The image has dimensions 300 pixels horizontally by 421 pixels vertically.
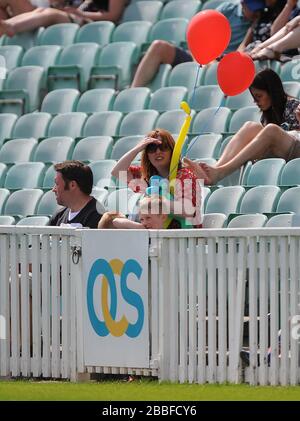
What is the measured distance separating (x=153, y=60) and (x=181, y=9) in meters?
1.53

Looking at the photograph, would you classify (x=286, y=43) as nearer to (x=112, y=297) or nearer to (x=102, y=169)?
(x=102, y=169)

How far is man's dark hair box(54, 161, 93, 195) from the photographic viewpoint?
1040 cm

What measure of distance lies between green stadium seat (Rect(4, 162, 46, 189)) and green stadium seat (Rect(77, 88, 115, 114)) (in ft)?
4.07

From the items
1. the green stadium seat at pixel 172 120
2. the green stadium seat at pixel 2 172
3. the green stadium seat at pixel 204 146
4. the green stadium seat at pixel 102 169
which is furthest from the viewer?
the green stadium seat at pixel 2 172

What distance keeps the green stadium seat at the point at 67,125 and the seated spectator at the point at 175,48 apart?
74cm

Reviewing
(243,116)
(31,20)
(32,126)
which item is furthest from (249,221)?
(31,20)

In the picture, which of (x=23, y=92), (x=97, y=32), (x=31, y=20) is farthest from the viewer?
(x=31, y=20)

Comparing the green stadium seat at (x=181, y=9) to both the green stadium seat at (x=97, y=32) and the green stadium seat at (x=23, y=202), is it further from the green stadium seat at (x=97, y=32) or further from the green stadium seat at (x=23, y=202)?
the green stadium seat at (x=23, y=202)

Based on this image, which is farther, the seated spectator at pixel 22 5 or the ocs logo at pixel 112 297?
the seated spectator at pixel 22 5

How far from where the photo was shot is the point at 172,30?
14859 millimetres

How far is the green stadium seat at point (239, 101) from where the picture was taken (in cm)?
1295

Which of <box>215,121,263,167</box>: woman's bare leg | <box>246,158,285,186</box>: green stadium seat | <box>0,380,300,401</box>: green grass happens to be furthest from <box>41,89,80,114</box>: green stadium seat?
<box>0,380,300,401</box>: green grass

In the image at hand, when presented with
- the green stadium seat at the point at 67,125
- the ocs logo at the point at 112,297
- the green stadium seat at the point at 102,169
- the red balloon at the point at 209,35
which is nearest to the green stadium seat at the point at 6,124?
the green stadium seat at the point at 67,125

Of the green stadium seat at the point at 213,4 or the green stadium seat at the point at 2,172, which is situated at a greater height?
the green stadium seat at the point at 213,4
